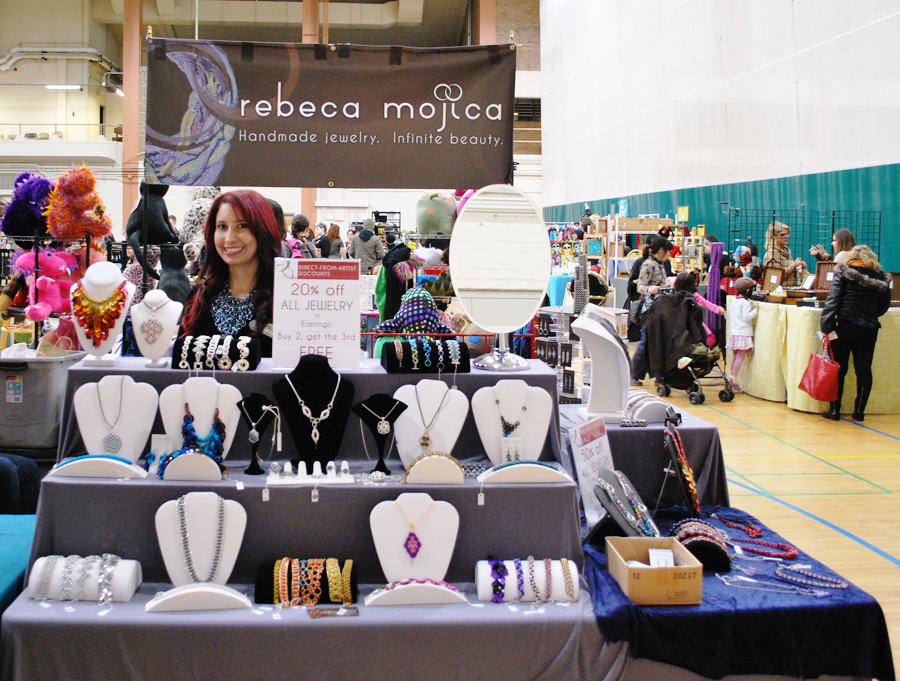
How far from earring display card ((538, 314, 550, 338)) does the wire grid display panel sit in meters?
4.51

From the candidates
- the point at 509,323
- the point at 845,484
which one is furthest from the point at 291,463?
Answer: the point at 845,484

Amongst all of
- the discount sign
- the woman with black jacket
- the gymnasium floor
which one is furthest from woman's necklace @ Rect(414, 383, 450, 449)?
the woman with black jacket

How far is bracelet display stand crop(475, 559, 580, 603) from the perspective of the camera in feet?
7.11

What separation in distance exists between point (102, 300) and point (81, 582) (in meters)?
0.97

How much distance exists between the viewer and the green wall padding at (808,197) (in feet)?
22.4

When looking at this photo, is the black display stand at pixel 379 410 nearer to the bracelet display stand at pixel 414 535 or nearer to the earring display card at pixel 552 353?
the bracelet display stand at pixel 414 535

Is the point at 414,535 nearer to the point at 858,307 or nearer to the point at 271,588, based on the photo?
the point at 271,588

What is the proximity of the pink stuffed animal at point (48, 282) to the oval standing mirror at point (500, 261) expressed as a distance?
76.8 inches

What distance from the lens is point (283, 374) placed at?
2.46 metres

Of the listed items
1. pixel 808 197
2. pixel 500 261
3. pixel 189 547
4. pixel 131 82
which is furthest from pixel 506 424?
pixel 131 82

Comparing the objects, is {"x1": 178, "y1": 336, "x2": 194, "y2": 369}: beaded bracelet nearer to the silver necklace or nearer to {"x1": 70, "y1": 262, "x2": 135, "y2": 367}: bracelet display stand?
{"x1": 70, "y1": 262, "x2": 135, "y2": 367}: bracelet display stand

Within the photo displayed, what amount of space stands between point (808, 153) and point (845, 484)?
482 cm

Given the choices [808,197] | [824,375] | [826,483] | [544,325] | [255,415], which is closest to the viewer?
[255,415]

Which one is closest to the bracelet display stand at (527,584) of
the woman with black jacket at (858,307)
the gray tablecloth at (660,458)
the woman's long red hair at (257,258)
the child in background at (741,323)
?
the gray tablecloth at (660,458)
